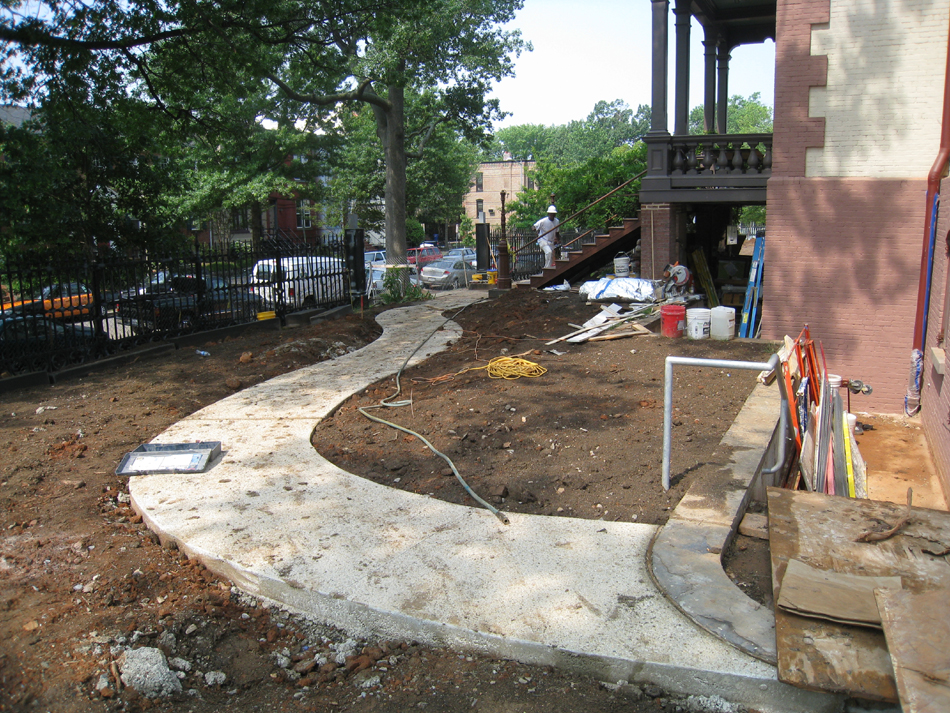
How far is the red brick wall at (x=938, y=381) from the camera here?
6.71 m

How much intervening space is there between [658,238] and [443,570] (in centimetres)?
1106

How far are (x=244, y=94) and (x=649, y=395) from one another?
389 inches

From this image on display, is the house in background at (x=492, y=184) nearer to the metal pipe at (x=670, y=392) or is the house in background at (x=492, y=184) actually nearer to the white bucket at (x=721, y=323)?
the white bucket at (x=721, y=323)

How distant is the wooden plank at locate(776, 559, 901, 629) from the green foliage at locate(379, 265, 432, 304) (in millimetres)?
16706

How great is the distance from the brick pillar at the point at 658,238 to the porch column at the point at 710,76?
626 centimetres

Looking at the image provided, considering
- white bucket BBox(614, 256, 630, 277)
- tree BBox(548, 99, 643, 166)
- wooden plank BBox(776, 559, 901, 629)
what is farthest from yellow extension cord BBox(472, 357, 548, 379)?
tree BBox(548, 99, 643, 166)

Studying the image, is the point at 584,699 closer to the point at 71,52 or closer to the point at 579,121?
the point at 71,52

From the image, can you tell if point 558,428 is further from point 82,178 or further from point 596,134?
point 596,134

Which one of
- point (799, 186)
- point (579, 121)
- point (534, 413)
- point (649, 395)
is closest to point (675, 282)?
point (799, 186)

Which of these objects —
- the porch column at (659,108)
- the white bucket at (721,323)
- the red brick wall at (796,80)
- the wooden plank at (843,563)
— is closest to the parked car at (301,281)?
the porch column at (659,108)

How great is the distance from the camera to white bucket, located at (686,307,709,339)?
10.4 metres

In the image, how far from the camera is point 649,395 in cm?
752

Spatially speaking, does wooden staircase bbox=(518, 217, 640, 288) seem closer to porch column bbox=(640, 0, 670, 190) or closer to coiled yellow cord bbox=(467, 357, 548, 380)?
porch column bbox=(640, 0, 670, 190)

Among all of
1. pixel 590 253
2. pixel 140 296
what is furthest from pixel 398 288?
pixel 140 296
